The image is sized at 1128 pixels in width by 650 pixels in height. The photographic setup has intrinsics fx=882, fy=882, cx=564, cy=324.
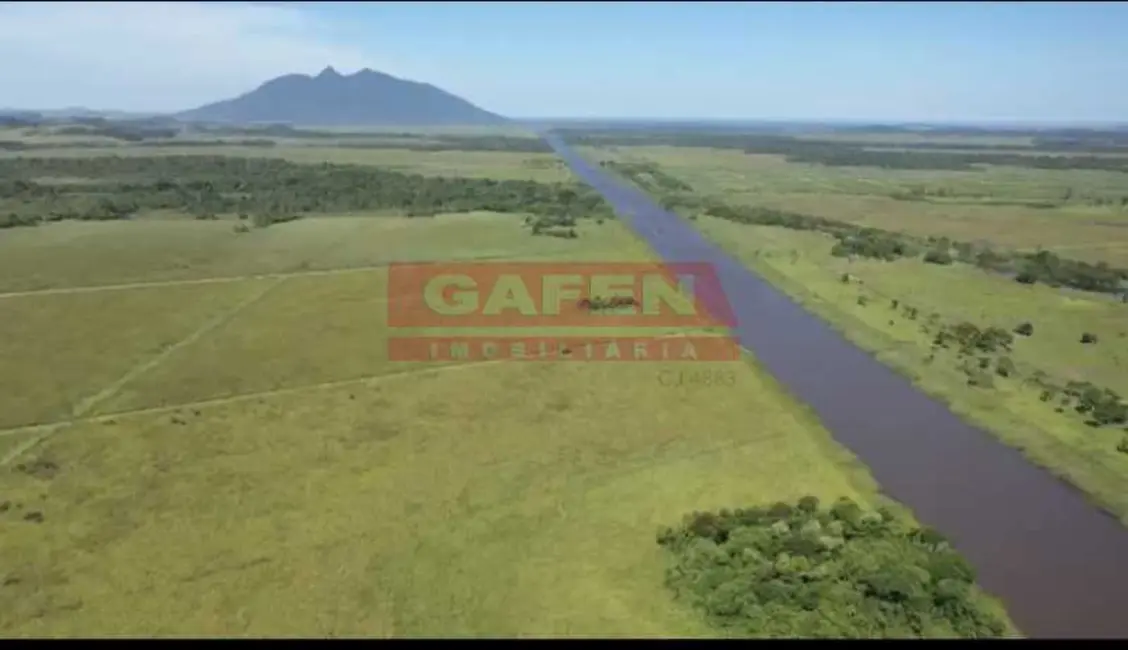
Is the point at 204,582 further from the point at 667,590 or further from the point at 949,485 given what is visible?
the point at 949,485

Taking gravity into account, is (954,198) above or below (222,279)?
above

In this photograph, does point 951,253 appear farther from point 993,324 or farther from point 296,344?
point 296,344

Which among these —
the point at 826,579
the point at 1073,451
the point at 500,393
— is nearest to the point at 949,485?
the point at 1073,451

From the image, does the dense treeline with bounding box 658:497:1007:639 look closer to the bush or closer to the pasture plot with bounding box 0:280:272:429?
the pasture plot with bounding box 0:280:272:429

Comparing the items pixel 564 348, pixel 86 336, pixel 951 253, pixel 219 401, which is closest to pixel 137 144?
pixel 86 336

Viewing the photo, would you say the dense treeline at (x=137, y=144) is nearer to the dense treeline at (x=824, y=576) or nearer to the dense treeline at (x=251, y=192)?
the dense treeline at (x=251, y=192)

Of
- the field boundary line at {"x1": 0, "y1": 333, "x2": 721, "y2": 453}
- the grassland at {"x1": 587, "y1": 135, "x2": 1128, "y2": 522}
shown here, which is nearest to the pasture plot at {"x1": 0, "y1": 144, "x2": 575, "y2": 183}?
the grassland at {"x1": 587, "y1": 135, "x2": 1128, "y2": 522}

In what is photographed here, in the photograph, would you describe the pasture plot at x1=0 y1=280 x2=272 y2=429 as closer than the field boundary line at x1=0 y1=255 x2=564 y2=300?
Yes
